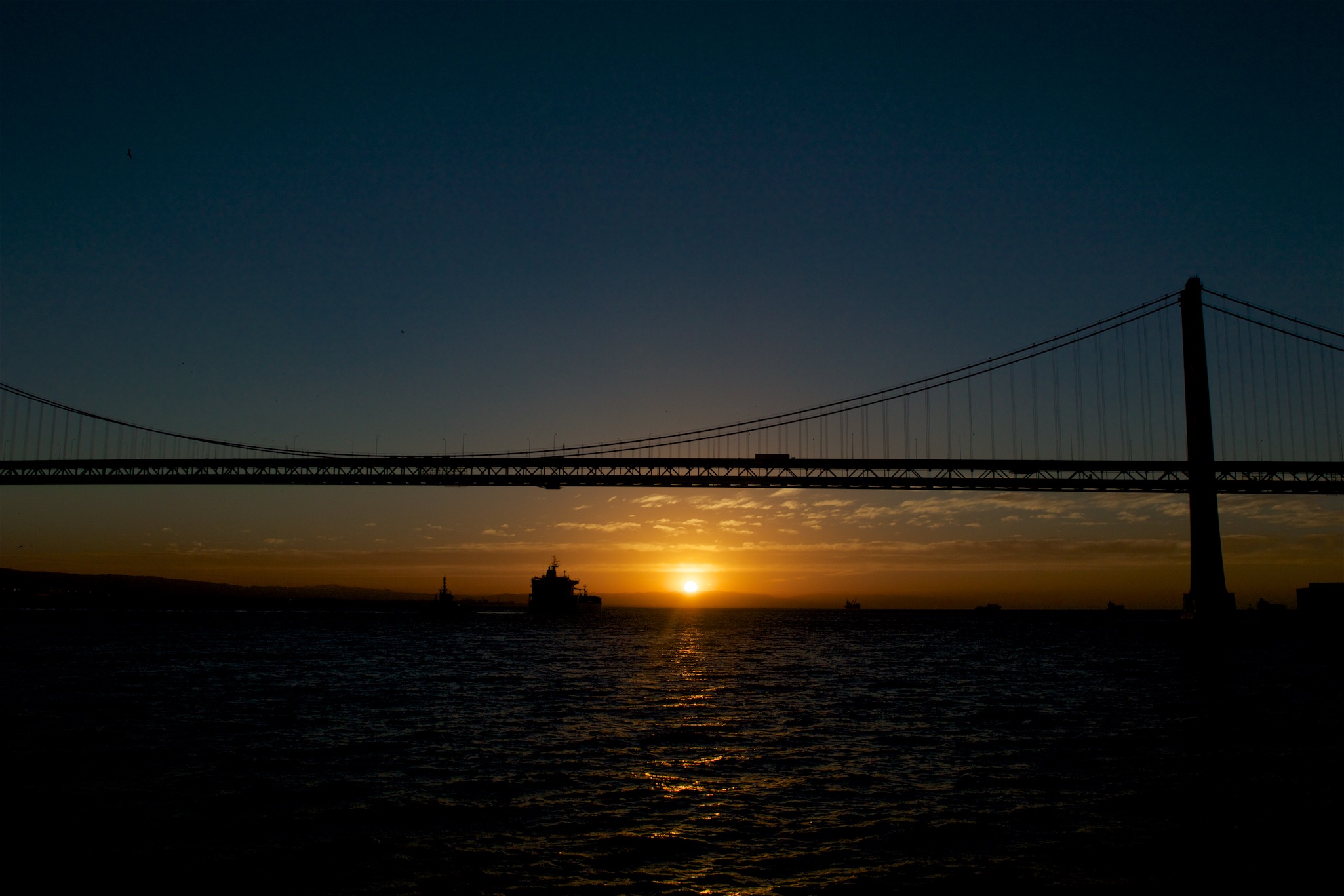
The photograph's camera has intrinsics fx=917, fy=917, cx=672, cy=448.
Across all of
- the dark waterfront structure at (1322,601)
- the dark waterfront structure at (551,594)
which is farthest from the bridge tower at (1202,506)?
the dark waterfront structure at (551,594)

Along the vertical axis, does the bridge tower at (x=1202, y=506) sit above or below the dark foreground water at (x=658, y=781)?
above

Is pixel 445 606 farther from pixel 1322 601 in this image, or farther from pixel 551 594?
pixel 1322 601

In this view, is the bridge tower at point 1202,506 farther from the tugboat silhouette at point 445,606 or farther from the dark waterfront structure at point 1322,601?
the tugboat silhouette at point 445,606

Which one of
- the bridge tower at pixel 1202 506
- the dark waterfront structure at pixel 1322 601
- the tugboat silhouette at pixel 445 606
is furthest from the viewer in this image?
the tugboat silhouette at pixel 445 606

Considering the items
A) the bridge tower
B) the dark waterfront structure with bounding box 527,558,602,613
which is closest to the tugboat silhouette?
the dark waterfront structure with bounding box 527,558,602,613

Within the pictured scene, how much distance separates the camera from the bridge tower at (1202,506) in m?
59.6

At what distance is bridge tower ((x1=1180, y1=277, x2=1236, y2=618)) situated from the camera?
195 feet

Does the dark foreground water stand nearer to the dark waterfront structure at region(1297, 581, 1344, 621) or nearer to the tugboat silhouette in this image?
the dark waterfront structure at region(1297, 581, 1344, 621)

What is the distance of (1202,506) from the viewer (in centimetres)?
5934

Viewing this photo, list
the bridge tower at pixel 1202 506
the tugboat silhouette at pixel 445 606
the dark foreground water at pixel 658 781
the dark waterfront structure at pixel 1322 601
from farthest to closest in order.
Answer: the tugboat silhouette at pixel 445 606 < the dark waterfront structure at pixel 1322 601 < the bridge tower at pixel 1202 506 < the dark foreground water at pixel 658 781

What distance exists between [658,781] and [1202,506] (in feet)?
185

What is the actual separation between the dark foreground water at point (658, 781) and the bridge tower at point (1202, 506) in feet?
98.6

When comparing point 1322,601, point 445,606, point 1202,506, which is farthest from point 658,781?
point 445,606

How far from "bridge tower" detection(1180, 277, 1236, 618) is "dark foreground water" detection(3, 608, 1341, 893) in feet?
98.6
